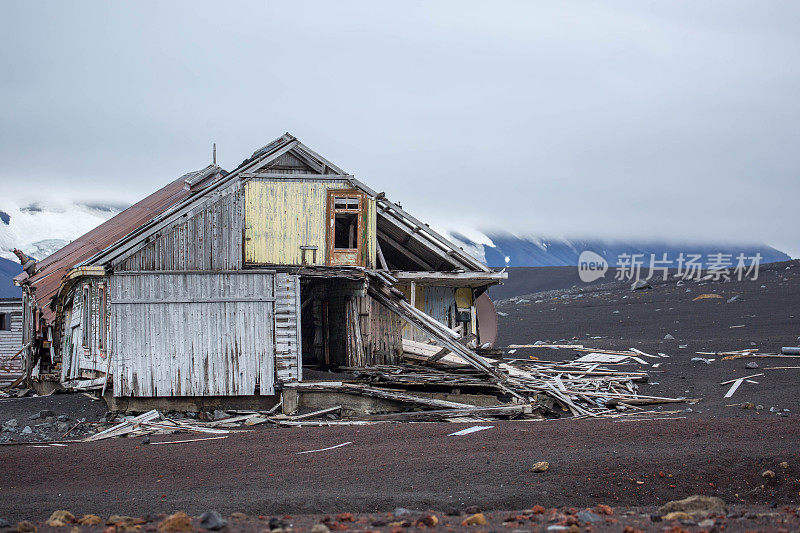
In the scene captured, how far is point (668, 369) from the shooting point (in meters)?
22.8

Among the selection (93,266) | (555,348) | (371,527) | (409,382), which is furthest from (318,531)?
(555,348)

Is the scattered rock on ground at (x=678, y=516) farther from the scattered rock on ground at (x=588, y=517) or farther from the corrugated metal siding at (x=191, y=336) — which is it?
the corrugated metal siding at (x=191, y=336)

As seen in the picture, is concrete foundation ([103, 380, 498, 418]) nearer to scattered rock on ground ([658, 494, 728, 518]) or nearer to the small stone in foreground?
the small stone in foreground

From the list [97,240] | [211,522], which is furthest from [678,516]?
[97,240]

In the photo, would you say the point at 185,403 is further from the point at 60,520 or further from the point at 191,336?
the point at 60,520

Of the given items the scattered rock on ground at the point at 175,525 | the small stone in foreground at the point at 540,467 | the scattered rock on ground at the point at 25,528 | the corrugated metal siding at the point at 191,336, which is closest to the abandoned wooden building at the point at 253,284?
the corrugated metal siding at the point at 191,336


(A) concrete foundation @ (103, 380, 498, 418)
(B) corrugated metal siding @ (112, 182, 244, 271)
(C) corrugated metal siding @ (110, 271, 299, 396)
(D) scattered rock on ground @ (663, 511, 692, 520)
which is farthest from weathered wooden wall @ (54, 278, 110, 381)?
(D) scattered rock on ground @ (663, 511, 692, 520)

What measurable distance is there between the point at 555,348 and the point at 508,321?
730 inches

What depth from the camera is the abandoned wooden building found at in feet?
56.6

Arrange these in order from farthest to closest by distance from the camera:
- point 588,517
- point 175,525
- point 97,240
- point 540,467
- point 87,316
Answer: point 97,240
point 87,316
point 540,467
point 588,517
point 175,525

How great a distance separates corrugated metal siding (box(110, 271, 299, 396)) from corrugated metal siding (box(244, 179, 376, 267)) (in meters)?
1.02

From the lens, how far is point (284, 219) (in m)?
18.7

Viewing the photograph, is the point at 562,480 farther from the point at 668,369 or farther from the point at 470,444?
the point at 668,369

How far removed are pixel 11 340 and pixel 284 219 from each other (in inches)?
797
